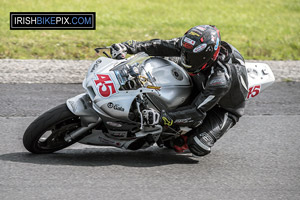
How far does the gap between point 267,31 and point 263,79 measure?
725 cm

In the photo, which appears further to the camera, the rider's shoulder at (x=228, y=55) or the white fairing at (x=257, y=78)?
the white fairing at (x=257, y=78)

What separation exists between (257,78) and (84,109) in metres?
1.88

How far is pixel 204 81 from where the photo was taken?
5.15m

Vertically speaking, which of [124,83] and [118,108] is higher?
[124,83]

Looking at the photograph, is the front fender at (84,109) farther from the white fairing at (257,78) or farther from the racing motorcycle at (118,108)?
the white fairing at (257,78)

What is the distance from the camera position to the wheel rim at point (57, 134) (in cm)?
498

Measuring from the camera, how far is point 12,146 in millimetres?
5430

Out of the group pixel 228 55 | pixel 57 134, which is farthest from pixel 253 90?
pixel 57 134

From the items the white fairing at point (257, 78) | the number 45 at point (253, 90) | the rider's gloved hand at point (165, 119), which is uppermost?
the white fairing at point (257, 78)

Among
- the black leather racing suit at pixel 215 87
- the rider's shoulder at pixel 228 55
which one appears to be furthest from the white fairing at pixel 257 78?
the rider's shoulder at pixel 228 55

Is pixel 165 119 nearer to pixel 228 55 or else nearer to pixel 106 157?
pixel 106 157

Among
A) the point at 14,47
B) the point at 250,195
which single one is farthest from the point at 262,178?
the point at 14,47

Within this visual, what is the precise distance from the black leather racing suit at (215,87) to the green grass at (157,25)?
3948mm

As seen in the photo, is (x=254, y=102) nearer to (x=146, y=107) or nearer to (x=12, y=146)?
(x=146, y=107)
